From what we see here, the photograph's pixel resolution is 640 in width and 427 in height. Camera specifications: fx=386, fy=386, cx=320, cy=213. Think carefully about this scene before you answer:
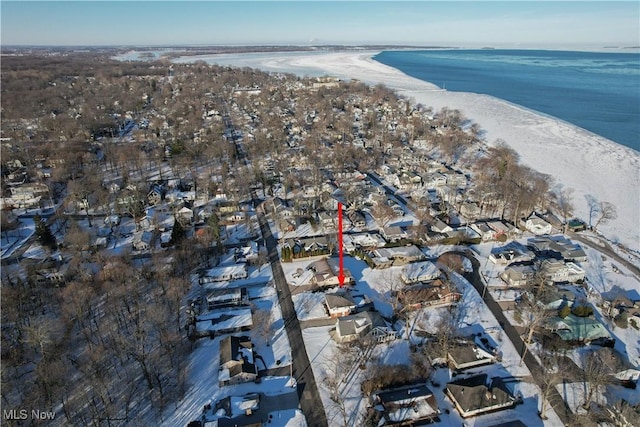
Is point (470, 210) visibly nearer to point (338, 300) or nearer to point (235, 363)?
point (338, 300)

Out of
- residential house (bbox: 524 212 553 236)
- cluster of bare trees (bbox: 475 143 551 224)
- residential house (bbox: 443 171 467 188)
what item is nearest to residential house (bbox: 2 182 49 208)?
residential house (bbox: 443 171 467 188)

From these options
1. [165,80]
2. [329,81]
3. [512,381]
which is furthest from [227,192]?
[165,80]

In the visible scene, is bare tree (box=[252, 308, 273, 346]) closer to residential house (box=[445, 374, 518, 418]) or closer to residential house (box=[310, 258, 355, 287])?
residential house (box=[310, 258, 355, 287])

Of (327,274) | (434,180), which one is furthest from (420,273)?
(434,180)

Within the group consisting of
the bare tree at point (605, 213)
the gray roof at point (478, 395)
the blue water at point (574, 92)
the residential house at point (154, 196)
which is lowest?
the gray roof at point (478, 395)

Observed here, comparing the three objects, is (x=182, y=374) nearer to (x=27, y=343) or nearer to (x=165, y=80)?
(x=27, y=343)

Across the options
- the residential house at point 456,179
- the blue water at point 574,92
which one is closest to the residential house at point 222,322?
the residential house at point 456,179

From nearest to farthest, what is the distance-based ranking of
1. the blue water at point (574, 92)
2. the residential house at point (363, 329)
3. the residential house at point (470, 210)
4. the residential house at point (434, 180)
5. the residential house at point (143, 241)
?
the residential house at point (363, 329)
the residential house at point (143, 241)
the residential house at point (470, 210)
the residential house at point (434, 180)
the blue water at point (574, 92)

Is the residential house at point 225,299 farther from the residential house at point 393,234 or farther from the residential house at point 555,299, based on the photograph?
the residential house at point 555,299
